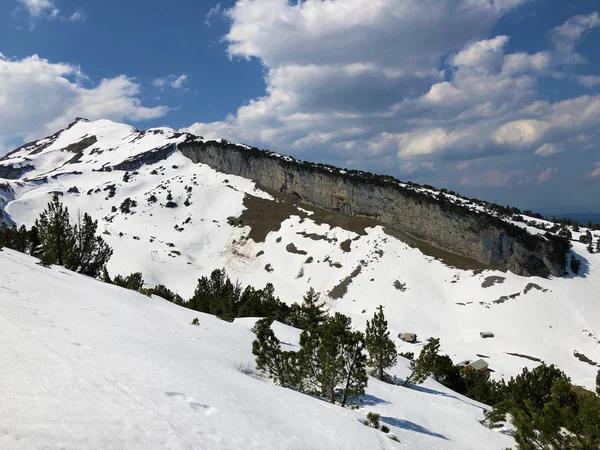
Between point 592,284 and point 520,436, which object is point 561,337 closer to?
point 592,284

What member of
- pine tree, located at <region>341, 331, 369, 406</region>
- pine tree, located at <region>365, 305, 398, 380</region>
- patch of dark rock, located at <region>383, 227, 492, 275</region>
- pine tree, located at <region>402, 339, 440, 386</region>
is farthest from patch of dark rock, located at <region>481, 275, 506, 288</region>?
pine tree, located at <region>341, 331, 369, 406</region>

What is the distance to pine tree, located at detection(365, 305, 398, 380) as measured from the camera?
78.2 ft

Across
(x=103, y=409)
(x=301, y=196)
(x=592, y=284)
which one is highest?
(x=301, y=196)

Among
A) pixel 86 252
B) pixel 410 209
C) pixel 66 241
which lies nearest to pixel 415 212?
pixel 410 209

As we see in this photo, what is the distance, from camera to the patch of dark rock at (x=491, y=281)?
78188 mm

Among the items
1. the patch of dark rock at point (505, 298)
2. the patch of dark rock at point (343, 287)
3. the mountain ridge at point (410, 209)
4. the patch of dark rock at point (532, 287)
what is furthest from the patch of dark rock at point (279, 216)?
the patch of dark rock at point (532, 287)

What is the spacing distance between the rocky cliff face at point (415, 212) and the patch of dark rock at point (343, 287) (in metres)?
21.4

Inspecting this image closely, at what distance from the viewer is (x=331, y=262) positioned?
94312 millimetres

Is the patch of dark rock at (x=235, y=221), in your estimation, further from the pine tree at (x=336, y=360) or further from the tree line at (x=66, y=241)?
the pine tree at (x=336, y=360)

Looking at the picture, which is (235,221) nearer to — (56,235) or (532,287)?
(532,287)

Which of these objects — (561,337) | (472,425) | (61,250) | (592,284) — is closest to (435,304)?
(561,337)

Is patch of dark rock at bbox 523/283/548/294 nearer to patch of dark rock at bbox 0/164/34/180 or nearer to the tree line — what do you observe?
the tree line

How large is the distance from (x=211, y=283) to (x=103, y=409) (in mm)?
47426

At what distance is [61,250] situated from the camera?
33406 mm
